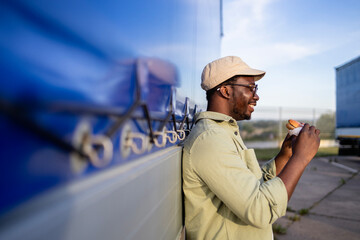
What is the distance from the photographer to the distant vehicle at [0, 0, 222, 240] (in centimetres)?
32

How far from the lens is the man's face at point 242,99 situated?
1.54 m

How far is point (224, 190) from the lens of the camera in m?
1.11

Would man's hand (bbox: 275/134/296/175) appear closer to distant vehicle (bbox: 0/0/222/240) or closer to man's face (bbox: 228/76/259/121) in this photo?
man's face (bbox: 228/76/259/121)

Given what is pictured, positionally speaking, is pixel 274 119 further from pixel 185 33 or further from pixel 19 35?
pixel 19 35

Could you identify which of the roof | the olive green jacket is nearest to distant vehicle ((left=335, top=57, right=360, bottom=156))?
the roof

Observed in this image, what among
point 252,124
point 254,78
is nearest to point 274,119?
point 252,124

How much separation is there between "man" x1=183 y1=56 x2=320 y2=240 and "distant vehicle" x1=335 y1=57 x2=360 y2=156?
29.8 ft

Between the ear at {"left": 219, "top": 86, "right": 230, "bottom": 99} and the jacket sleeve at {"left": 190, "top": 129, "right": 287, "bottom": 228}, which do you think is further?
the ear at {"left": 219, "top": 86, "right": 230, "bottom": 99}

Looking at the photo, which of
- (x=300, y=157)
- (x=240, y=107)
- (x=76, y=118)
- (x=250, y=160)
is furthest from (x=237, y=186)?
(x=76, y=118)

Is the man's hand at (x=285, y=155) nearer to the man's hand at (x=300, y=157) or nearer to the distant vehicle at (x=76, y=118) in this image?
the man's hand at (x=300, y=157)

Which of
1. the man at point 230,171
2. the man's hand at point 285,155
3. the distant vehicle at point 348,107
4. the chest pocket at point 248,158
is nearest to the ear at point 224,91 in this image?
the man at point 230,171

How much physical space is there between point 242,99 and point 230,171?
58 cm

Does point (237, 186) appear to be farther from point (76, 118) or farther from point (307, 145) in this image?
point (76, 118)

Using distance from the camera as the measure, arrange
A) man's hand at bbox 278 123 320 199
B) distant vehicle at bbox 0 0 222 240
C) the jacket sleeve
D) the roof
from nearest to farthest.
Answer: distant vehicle at bbox 0 0 222 240
the jacket sleeve
man's hand at bbox 278 123 320 199
the roof
